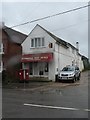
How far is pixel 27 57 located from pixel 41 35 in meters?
3.45

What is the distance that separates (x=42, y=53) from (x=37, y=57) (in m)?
0.97

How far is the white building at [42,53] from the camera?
113ft

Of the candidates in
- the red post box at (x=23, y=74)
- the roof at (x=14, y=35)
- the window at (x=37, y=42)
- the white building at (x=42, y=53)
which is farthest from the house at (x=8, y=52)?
the red post box at (x=23, y=74)

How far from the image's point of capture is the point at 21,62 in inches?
1444

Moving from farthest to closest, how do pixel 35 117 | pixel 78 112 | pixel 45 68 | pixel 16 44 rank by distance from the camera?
pixel 16 44 → pixel 45 68 → pixel 78 112 → pixel 35 117

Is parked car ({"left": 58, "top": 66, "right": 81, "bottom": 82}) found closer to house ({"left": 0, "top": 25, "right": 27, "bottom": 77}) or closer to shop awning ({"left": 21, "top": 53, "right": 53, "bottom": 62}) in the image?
shop awning ({"left": 21, "top": 53, "right": 53, "bottom": 62})

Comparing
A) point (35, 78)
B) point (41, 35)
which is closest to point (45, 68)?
point (35, 78)

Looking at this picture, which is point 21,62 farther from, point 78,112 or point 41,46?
point 78,112

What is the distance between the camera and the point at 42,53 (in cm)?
3547

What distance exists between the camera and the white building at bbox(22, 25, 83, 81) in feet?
113

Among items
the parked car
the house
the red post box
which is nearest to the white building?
the house

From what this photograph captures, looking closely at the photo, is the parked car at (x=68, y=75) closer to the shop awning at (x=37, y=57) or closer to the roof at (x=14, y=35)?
the shop awning at (x=37, y=57)

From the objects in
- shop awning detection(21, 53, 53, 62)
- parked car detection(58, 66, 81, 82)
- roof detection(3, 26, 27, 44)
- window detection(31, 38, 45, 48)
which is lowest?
parked car detection(58, 66, 81, 82)

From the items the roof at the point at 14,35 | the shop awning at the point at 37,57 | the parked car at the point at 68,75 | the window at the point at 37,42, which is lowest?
the parked car at the point at 68,75
